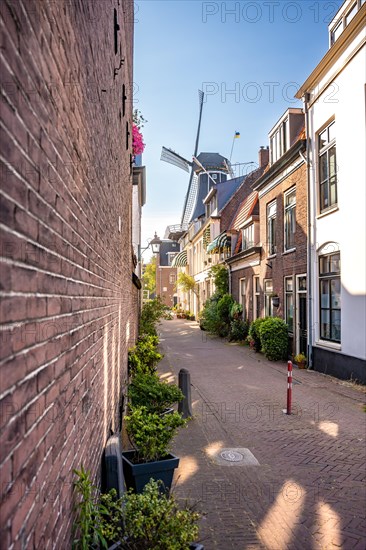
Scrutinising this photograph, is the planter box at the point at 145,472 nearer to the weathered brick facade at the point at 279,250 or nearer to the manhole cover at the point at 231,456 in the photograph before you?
the manhole cover at the point at 231,456

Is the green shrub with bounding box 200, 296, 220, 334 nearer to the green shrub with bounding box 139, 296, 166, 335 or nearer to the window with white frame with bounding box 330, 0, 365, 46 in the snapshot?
the green shrub with bounding box 139, 296, 166, 335

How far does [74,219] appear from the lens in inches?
90.7

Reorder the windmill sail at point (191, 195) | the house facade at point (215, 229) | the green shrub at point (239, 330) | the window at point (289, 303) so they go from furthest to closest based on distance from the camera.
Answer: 1. the windmill sail at point (191, 195)
2. the house facade at point (215, 229)
3. the green shrub at point (239, 330)
4. the window at point (289, 303)

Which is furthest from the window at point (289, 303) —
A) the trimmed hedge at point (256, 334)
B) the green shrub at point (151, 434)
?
the green shrub at point (151, 434)

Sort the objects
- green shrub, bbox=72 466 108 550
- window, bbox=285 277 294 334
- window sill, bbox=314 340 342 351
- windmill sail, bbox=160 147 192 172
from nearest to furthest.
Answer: green shrub, bbox=72 466 108 550, window sill, bbox=314 340 342 351, window, bbox=285 277 294 334, windmill sail, bbox=160 147 192 172

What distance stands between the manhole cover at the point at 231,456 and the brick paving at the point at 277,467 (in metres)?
0.13

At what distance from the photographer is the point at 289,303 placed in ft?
52.0


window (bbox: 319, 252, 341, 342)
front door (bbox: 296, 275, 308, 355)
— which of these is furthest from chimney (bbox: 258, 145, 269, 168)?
window (bbox: 319, 252, 341, 342)

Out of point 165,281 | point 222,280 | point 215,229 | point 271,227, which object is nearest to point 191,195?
point 165,281

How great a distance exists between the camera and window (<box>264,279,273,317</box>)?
58.9 feet

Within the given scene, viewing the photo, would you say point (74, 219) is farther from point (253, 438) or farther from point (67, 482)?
point (253, 438)

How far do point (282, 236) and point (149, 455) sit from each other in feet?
42.7

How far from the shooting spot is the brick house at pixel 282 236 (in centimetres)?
1447

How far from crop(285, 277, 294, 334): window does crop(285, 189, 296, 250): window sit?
1.24 meters
